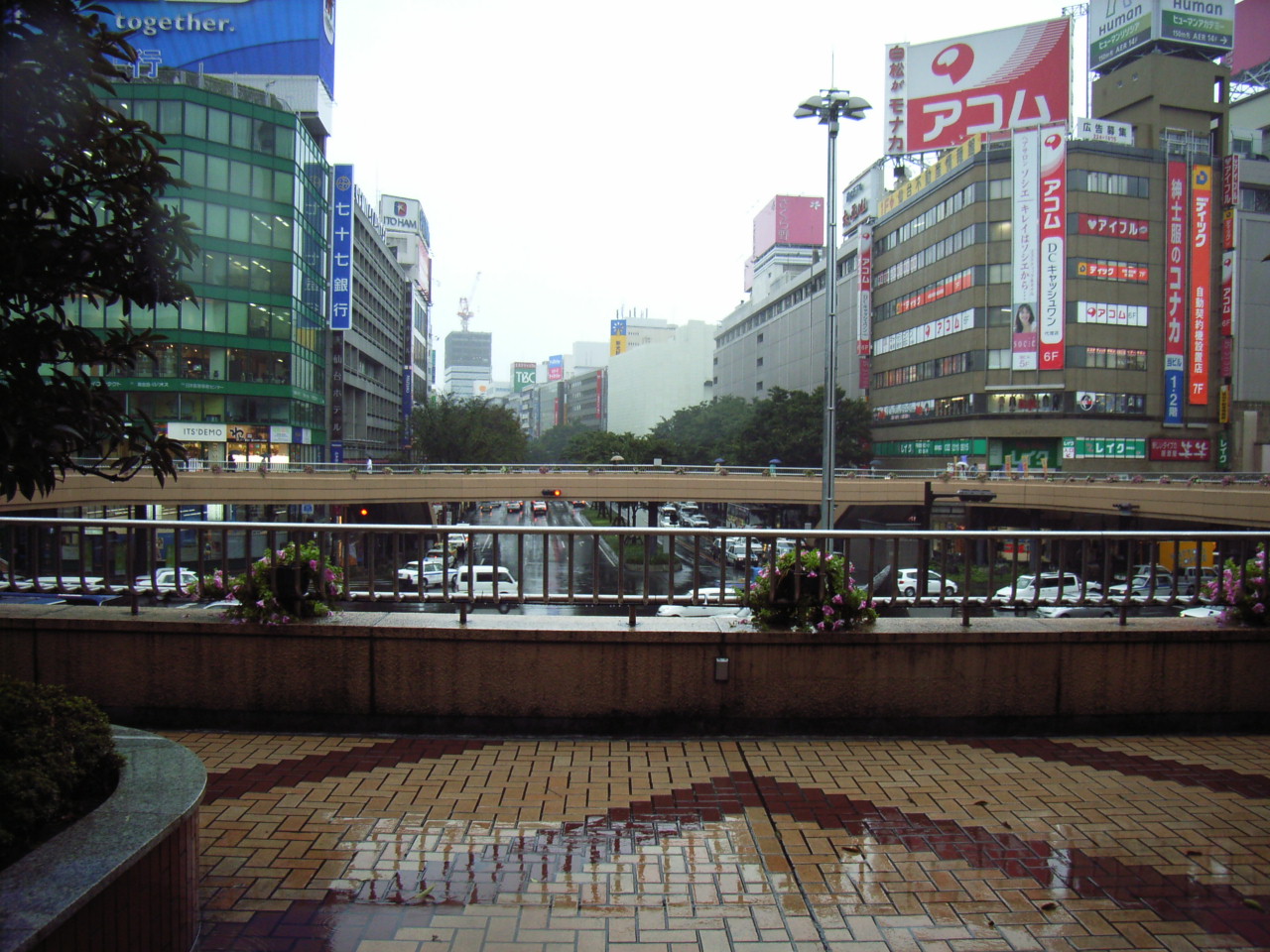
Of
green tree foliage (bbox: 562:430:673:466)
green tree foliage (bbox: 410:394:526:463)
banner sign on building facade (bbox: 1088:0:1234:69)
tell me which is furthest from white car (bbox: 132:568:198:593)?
banner sign on building facade (bbox: 1088:0:1234:69)

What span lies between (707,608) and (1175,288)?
188 ft

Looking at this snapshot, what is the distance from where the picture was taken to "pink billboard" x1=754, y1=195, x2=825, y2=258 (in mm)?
117750

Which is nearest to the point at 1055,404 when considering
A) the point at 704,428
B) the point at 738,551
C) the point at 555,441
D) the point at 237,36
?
the point at 704,428

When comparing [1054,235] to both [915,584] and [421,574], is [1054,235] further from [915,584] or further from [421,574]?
[421,574]

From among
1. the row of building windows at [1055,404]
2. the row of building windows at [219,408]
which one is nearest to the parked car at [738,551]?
the row of building windows at [219,408]

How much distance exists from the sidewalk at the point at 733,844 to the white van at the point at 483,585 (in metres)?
1.01

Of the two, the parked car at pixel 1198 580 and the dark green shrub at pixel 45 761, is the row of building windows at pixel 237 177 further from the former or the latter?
the parked car at pixel 1198 580

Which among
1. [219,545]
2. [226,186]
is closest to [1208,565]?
[219,545]

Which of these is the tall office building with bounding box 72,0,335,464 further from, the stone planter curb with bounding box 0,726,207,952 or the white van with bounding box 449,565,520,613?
the stone planter curb with bounding box 0,726,207,952

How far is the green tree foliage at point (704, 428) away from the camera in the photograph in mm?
70562

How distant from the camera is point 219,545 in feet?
19.3

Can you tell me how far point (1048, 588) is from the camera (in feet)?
19.8

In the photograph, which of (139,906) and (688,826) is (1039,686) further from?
(139,906)

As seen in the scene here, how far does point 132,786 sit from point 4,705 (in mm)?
585
